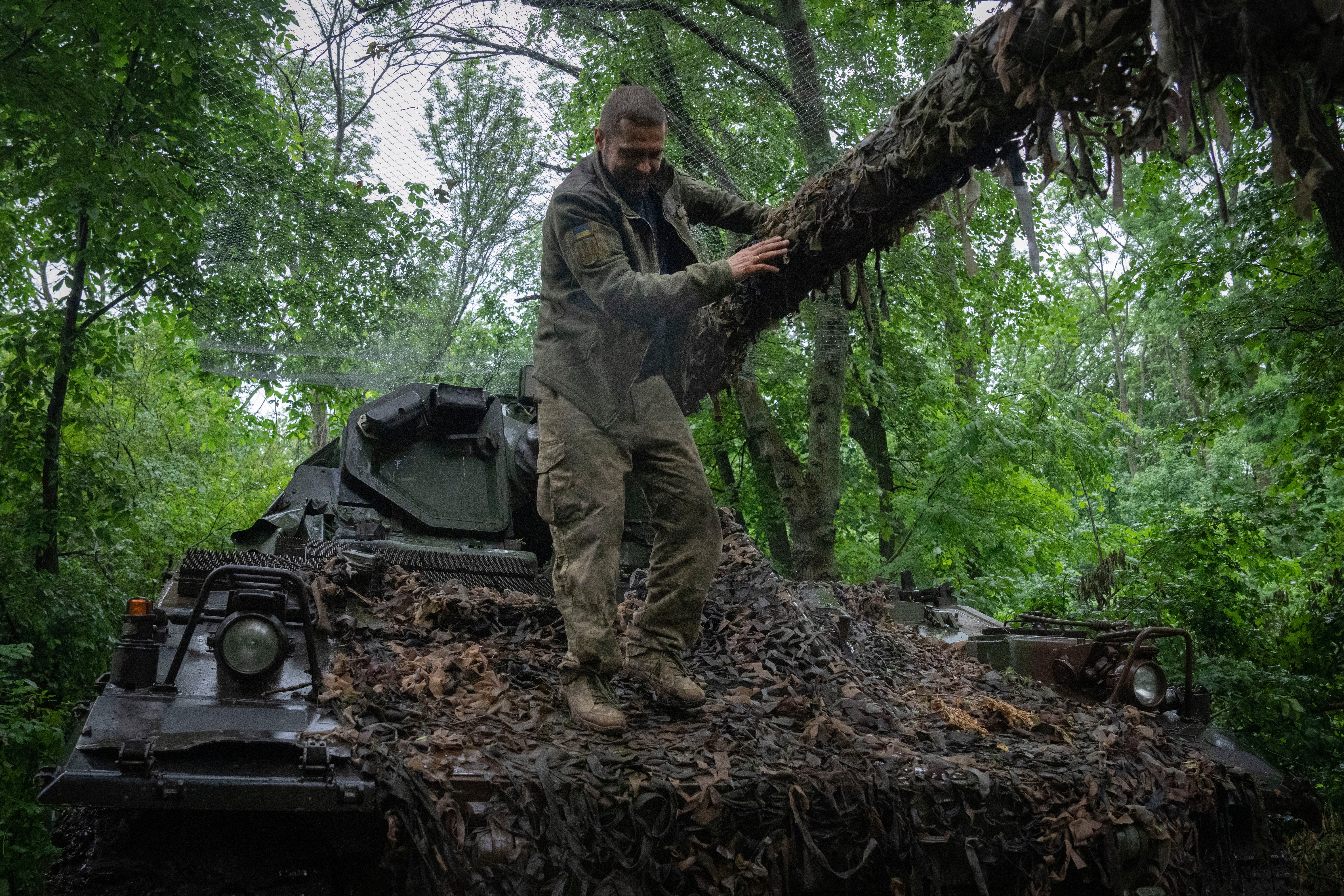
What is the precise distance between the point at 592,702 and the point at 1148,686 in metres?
2.20

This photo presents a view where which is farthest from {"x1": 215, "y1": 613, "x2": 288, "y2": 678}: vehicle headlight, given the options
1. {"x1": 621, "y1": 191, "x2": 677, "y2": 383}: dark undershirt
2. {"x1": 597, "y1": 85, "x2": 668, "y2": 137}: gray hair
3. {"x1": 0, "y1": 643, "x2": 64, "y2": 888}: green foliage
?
{"x1": 0, "y1": 643, "x2": 64, "y2": 888}: green foliage

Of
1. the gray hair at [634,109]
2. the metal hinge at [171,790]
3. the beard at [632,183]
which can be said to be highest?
the gray hair at [634,109]

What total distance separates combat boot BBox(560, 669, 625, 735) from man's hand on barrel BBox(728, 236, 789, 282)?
1.37 meters

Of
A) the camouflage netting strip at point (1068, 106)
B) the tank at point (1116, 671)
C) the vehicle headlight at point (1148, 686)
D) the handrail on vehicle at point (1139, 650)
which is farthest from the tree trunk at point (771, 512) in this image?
the camouflage netting strip at point (1068, 106)

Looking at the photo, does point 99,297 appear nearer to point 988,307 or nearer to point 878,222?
point 878,222

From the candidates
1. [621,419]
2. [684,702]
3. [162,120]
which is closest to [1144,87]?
[621,419]

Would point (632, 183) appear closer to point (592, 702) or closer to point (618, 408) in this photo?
point (618, 408)

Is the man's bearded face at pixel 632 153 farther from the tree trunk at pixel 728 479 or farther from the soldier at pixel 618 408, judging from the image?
the tree trunk at pixel 728 479

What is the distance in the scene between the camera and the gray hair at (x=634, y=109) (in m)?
3.43

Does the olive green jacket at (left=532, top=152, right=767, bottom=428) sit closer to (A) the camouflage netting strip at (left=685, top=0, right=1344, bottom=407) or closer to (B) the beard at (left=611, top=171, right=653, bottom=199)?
(B) the beard at (left=611, top=171, right=653, bottom=199)

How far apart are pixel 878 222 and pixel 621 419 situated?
1076mm

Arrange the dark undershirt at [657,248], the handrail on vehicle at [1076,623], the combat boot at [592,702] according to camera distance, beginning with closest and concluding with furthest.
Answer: the combat boot at [592,702] < the dark undershirt at [657,248] < the handrail on vehicle at [1076,623]

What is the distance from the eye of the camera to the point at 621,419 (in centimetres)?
353

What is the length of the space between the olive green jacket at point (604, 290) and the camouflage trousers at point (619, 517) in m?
0.09
